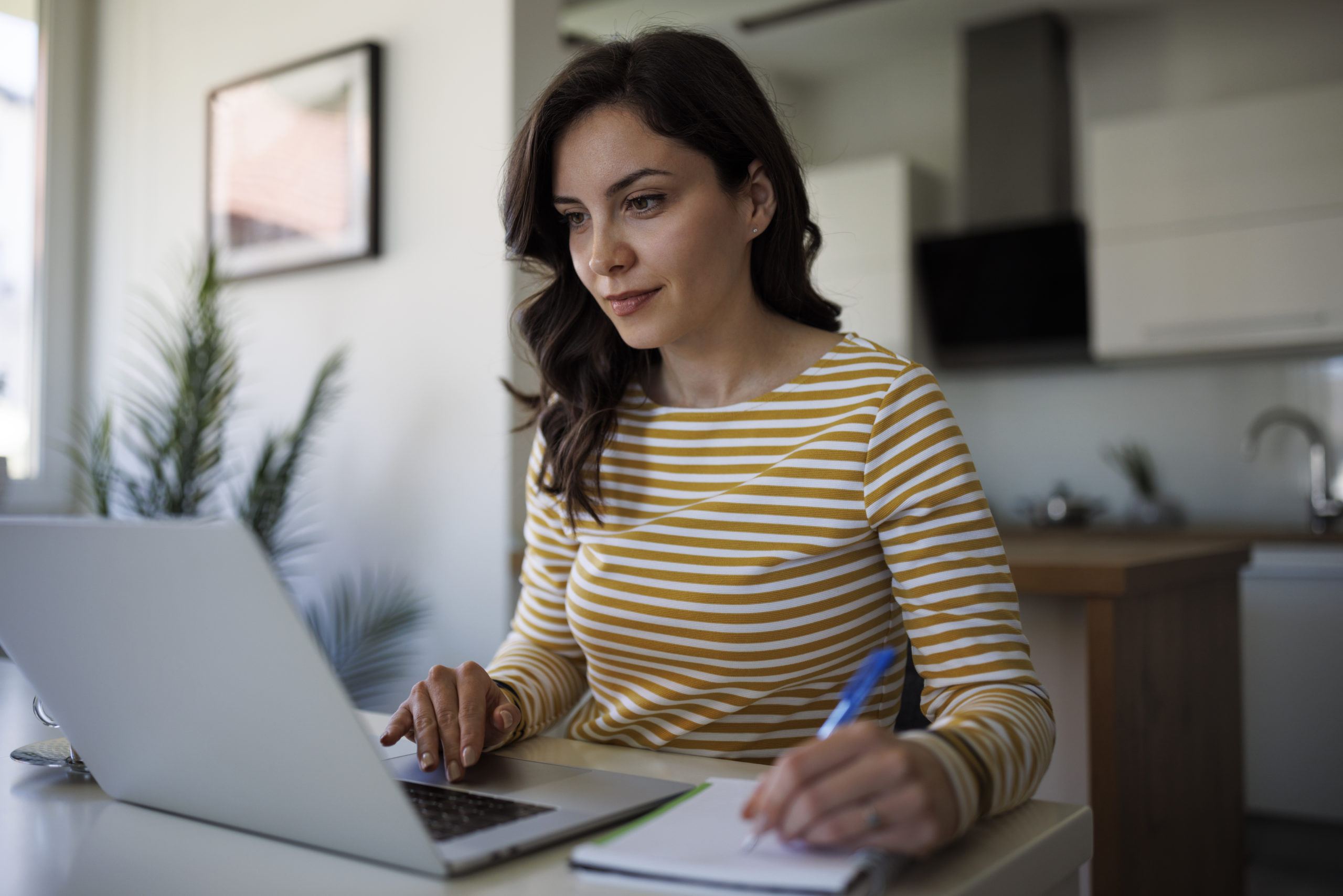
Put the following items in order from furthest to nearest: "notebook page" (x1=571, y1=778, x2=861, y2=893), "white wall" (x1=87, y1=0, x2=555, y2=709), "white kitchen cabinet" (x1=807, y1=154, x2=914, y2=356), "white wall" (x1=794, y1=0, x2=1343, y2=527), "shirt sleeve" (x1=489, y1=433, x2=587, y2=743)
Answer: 1. "white kitchen cabinet" (x1=807, y1=154, x2=914, y2=356)
2. "white wall" (x1=794, y1=0, x2=1343, y2=527)
3. "white wall" (x1=87, y1=0, x2=555, y2=709)
4. "shirt sleeve" (x1=489, y1=433, x2=587, y2=743)
5. "notebook page" (x1=571, y1=778, x2=861, y2=893)

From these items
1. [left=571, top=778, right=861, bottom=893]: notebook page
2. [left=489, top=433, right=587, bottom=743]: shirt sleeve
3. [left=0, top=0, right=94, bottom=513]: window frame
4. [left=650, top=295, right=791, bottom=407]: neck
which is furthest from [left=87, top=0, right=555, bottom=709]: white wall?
[left=571, top=778, right=861, bottom=893]: notebook page

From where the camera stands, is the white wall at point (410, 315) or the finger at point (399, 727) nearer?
the finger at point (399, 727)

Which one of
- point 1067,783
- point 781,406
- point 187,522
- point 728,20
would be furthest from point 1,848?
point 728,20

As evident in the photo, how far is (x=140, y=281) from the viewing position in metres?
3.18

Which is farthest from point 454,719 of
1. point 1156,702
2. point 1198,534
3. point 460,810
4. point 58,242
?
point 1198,534

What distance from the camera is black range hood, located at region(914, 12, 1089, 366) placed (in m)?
4.03

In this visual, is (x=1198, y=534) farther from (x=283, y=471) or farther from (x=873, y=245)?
(x=283, y=471)

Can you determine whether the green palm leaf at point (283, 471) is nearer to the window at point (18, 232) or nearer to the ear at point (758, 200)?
the window at point (18, 232)

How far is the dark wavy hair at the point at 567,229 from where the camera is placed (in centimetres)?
110

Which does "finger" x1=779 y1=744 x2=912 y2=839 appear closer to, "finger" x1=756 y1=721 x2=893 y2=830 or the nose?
"finger" x1=756 y1=721 x2=893 y2=830

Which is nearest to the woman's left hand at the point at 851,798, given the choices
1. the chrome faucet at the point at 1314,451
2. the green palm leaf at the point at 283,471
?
the green palm leaf at the point at 283,471

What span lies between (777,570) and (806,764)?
457 millimetres

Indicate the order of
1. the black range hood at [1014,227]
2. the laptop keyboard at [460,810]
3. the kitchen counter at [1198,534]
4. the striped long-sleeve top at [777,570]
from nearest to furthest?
the laptop keyboard at [460,810]
the striped long-sleeve top at [777,570]
the kitchen counter at [1198,534]
the black range hood at [1014,227]

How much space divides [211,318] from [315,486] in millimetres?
484
